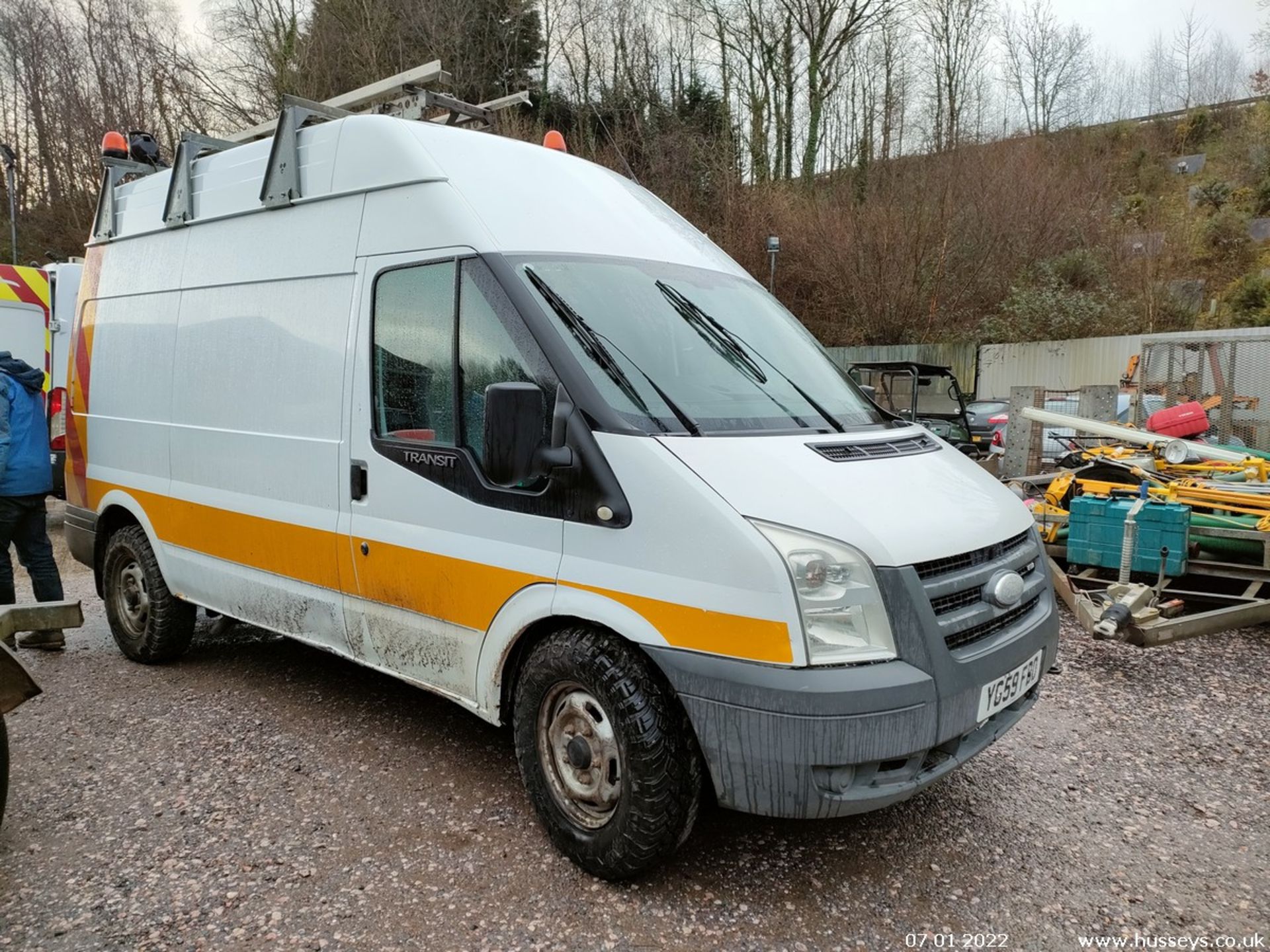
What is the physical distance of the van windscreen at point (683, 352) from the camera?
9.71ft

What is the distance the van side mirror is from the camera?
8.88 ft

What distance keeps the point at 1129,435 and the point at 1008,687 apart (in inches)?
227

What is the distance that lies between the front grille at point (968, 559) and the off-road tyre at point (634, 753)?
2.88ft

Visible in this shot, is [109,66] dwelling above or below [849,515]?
above

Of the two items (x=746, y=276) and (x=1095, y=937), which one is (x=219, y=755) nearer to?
(x=746, y=276)

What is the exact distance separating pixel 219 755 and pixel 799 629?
9.47 ft

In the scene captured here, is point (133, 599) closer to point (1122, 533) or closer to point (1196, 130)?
point (1122, 533)

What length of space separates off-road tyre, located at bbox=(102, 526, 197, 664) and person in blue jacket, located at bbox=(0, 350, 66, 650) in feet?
1.45

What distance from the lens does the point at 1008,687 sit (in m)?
2.90

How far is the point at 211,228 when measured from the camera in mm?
4496

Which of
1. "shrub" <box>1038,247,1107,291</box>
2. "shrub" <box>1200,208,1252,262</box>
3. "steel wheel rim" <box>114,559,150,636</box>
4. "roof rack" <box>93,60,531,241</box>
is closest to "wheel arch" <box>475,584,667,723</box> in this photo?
"roof rack" <box>93,60,531,241</box>

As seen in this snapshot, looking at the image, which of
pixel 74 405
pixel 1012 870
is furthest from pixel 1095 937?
pixel 74 405

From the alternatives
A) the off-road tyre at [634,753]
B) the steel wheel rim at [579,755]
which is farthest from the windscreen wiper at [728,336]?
the steel wheel rim at [579,755]

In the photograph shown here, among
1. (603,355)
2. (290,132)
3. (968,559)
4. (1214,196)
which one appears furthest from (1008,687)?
(1214,196)
